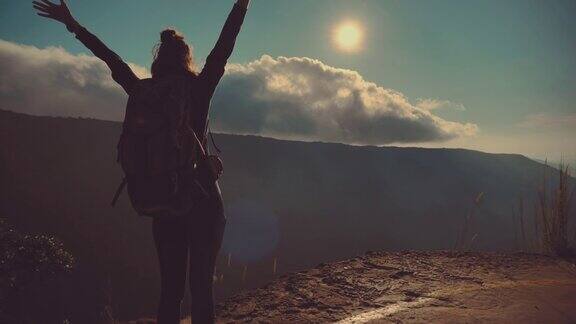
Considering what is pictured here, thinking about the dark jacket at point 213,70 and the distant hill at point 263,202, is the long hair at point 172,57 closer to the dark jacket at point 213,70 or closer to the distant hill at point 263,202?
the dark jacket at point 213,70

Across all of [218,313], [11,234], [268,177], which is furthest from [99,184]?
[218,313]

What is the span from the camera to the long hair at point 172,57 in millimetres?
1900

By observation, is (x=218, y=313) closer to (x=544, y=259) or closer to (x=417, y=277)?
(x=417, y=277)

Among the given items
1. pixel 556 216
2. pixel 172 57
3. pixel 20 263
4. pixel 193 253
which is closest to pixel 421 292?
pixel 193 253

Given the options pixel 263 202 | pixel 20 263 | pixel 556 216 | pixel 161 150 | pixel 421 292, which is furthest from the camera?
pixel 263 202

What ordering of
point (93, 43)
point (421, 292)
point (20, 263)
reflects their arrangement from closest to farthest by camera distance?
point (93, 43) < point (421, 292) < point (20, 263)

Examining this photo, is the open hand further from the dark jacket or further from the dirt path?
the dirt path

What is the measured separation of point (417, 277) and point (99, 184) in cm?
5408

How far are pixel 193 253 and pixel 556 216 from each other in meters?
4.66

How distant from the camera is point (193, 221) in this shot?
1803 millimetres

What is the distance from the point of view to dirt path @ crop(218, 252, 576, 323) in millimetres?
2654

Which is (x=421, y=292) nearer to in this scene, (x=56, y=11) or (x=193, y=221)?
(x=193, y=221)

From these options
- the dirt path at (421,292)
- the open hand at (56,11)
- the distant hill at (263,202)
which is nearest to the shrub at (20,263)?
the dirt path at (421,292)

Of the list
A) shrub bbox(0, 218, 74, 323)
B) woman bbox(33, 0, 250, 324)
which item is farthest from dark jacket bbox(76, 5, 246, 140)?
shrub bbox(0, 218, 74, 323)
